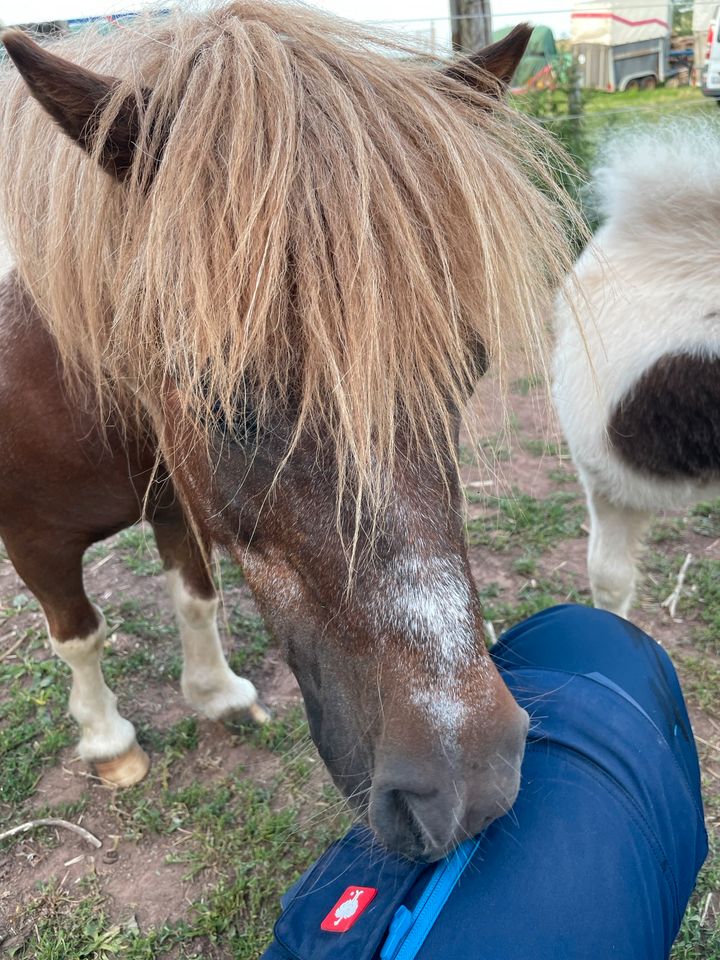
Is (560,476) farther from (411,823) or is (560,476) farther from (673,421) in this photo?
(411,823)

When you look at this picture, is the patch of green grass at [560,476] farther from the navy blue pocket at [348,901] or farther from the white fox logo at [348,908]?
the white fox logo at [348,908]

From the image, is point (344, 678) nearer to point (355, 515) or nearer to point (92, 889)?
point (355, 515)

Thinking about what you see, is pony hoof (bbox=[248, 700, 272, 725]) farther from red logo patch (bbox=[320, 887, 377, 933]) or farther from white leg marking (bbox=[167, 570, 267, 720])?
red logo patch (bbox=[320, 887, 377, 933])

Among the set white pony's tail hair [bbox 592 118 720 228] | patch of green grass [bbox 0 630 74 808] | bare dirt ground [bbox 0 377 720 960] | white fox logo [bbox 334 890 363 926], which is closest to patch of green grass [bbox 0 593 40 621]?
bare dirt ground [bbox 0 377 720 960]

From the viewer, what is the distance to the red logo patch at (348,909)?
113cm

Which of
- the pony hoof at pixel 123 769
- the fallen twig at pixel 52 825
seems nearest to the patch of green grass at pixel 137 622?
the pony hoof at pixel 123 769

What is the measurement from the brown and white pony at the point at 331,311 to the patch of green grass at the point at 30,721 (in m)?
1.61

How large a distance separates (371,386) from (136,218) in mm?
525

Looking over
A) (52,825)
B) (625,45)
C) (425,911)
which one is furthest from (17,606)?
(625,45)

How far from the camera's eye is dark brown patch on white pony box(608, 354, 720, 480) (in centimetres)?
208

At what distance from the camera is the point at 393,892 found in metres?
1.13

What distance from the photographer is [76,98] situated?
1.11 meters

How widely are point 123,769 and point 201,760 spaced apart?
0.85 feet

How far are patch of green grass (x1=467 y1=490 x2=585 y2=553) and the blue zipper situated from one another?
2361mm
